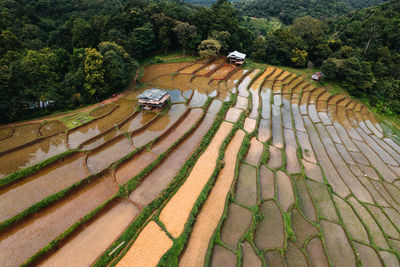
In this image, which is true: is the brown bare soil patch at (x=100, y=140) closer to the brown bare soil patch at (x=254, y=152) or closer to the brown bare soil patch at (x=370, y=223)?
the brown bare soil patch at (x=254, y=152)

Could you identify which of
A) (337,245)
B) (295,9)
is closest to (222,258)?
(337,245)

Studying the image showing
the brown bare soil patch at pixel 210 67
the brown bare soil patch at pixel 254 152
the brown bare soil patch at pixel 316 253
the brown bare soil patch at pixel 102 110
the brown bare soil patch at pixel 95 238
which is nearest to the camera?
the brown bare soil patch at pixel 95 238

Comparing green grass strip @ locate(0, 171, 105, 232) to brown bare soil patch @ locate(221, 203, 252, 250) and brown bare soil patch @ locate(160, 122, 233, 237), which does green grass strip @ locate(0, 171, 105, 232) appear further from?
brown bare soil patch @ locate(221, 203, 252, 250)

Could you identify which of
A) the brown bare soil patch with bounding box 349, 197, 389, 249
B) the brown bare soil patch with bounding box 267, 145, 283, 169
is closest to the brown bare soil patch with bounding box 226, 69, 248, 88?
the brown bare soil patch with bounding box 267, 145, 283, 169

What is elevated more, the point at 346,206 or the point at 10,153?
the point at 10,153

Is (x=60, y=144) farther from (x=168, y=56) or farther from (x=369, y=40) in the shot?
(x=369, y=40)

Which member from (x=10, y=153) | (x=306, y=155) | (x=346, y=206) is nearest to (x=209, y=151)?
(x=306, y=155)

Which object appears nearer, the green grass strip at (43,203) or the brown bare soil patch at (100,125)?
the green grass strip at (43,203)

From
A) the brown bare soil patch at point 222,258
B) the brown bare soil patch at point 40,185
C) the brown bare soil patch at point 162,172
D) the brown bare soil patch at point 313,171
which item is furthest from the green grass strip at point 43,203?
the brown bare soil patch at point 313,171
